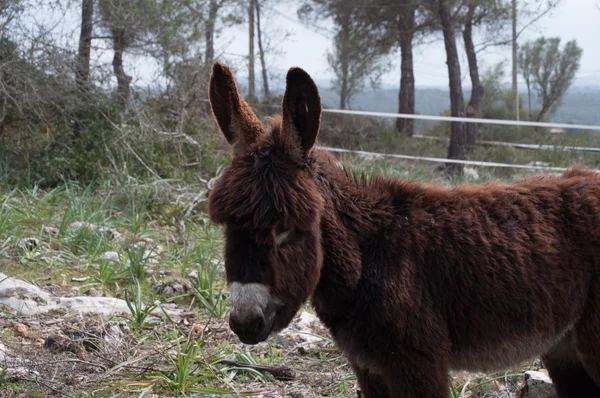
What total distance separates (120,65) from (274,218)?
9.18 meters

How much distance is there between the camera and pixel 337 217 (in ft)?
9.39

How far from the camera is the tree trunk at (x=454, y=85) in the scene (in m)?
16.6

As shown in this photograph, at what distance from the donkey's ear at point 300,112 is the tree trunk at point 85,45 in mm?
8366

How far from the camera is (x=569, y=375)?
10.8 feet

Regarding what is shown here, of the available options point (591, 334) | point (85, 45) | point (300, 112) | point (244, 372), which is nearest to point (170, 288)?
point (244, 372)

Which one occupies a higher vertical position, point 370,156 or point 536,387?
point 370,156

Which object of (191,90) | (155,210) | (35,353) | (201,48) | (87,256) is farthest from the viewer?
(201,48)

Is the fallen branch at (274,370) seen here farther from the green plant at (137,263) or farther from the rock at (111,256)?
the rock at (111,256)

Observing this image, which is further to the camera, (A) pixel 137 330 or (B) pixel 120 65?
(B) pixel 120 65

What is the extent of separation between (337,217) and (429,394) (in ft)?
2.82

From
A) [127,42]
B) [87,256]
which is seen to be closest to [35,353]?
[87,256]

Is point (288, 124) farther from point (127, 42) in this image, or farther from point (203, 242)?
point (127, 42)

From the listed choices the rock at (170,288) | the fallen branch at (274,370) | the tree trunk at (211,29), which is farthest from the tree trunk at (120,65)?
the fallen branch at (274,370)

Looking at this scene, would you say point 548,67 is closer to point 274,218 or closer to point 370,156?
point 370,156
